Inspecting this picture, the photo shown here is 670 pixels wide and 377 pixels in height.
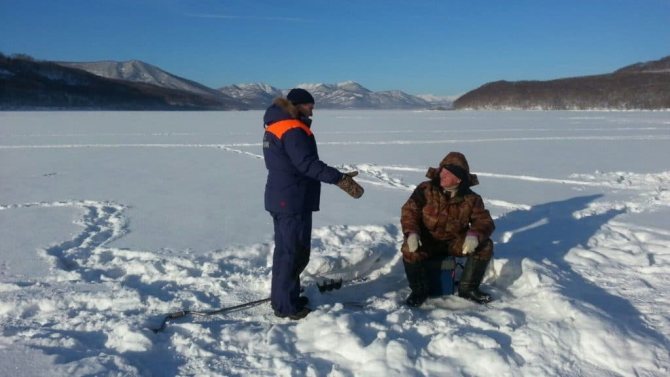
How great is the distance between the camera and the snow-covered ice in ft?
9.75

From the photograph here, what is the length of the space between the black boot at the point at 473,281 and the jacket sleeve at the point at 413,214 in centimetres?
46

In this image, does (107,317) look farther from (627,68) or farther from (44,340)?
(627,68)

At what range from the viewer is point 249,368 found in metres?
2.94

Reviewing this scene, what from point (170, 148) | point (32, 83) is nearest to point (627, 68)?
point (32, 83)

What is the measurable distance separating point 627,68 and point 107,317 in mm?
202666

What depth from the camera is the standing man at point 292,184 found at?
3.36m

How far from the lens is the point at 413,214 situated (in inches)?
154

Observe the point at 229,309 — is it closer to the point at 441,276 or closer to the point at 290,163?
the point at 290,163

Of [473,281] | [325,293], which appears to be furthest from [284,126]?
[473,281]

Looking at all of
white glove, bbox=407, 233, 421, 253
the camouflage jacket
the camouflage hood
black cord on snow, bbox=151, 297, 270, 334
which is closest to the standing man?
black cord on snow, bbox=151, 297, 270, 334

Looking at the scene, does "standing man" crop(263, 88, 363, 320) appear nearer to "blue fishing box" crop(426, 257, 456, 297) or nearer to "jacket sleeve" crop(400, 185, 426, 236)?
"jacket sleeve" crop(400, 185, 426, 236)

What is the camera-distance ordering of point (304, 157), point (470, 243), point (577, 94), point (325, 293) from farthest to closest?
1. point (577, 94)
2. point (325, 293)
3. point (470, 243)
4. point (304, 157)

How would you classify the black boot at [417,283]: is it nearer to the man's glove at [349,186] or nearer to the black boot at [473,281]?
the black boot at [473,281]

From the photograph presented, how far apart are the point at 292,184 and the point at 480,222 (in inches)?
57.6
